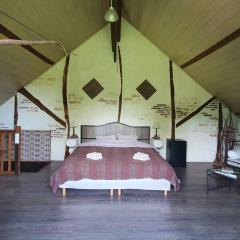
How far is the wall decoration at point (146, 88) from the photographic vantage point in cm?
652

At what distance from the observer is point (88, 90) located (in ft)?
21.2

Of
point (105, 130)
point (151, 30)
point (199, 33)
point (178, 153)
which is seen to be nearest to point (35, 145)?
point (105, 130)

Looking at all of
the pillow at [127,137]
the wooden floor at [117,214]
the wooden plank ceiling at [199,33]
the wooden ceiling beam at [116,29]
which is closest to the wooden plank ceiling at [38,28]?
the wooden ceiling beam at [116,29]

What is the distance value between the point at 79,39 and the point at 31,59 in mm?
1511

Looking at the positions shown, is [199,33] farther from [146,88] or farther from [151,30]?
[146,88]

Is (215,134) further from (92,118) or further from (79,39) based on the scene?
(79,39)

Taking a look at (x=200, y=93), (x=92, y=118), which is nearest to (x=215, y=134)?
(x=200, y=93)

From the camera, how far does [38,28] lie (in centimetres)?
376

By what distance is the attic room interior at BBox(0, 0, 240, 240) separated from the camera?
3.06 meters

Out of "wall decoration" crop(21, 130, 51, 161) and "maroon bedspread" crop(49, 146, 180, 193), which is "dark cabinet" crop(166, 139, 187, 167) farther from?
"wall decoration" crop(21, 130, 51, 161)

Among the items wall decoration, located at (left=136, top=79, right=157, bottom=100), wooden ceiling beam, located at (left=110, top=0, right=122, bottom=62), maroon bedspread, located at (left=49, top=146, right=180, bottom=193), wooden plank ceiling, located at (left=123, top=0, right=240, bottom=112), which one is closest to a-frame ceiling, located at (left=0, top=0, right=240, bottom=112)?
wooden plank ceiling, located at (left=123, top=0, right=240, bottom=112)

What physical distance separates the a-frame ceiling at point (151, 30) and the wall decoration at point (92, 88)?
3.17 ft

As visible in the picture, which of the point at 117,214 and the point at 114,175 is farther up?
the point at 114,175

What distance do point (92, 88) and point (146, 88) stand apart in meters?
1.41
